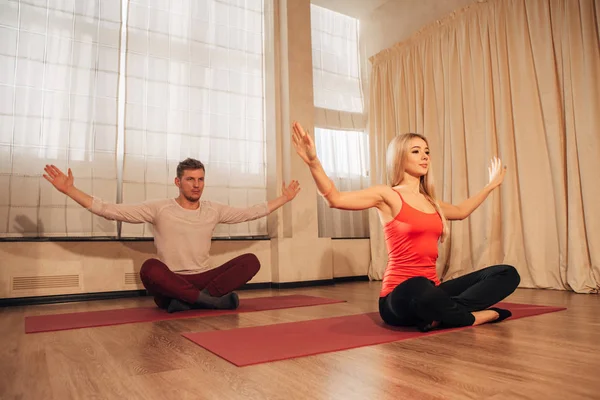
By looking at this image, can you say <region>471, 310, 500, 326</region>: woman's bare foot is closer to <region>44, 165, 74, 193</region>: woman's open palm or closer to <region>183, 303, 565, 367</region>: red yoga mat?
<region>183, 303, 565, 367</region>: red yoga mat

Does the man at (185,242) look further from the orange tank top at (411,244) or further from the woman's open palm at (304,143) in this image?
the woman's open palm at (304,143)

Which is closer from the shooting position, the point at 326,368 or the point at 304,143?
the point at 326,368

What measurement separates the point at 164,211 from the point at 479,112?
271 cm

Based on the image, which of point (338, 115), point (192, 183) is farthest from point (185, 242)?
point (338, 115)

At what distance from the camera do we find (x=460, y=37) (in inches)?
160

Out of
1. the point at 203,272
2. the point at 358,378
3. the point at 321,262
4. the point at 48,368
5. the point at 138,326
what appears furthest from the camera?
the point at 321,262

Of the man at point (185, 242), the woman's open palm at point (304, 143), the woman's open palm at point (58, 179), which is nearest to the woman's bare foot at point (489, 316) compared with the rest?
the woman's open palm at point (304, 143)

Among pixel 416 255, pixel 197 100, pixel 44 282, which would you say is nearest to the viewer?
pixel 416 255

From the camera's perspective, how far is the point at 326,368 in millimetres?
1304

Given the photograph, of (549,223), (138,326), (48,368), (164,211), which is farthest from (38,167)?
(549,223)

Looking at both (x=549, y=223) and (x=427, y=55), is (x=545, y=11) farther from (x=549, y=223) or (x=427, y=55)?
(x=549, y=223)

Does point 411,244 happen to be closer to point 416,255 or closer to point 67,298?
point 416,255

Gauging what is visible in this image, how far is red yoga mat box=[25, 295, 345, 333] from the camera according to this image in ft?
7.12

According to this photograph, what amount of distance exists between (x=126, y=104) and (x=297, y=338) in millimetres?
2765
